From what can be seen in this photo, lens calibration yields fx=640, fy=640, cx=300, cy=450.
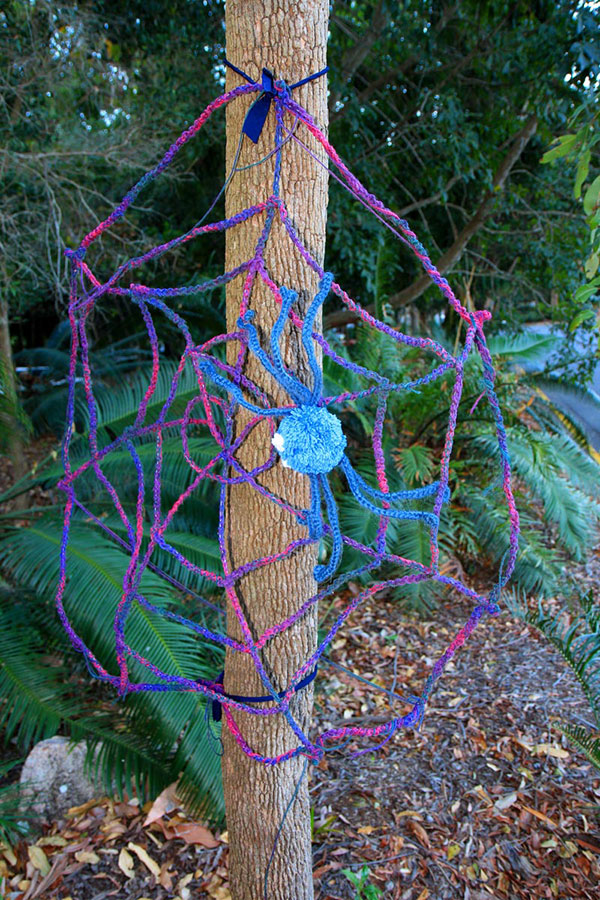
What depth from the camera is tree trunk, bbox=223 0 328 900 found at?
1088mm

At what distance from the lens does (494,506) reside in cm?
342

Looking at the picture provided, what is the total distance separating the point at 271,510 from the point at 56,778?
1.42 m

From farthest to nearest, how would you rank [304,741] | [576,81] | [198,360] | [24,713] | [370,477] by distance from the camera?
[370,477]
[576,81]
[24,713]
[304,741]
[198,360]

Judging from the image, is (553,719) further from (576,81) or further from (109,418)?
(576,81)

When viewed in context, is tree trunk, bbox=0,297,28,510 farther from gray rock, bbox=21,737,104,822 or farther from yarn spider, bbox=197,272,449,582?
yarn spider, bbox=197,272,449,582

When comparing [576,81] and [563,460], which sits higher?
[576,81]

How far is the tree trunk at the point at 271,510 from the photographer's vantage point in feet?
3.57

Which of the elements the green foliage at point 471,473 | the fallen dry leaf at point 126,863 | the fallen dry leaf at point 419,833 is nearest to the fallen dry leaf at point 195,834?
the fallen dry leaf at point 126,863

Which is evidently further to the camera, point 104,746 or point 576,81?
point 576,81

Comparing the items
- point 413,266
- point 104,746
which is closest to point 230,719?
point 104,746

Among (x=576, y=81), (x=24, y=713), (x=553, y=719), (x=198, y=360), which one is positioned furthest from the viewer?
(x=576, y=81)

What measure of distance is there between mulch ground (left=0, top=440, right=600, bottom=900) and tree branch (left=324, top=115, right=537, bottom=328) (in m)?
3.22

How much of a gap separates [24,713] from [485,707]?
165 centimetres

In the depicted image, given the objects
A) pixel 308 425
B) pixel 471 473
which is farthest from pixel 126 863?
pixel 471 473
